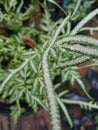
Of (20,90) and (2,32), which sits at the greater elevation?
(2,32)

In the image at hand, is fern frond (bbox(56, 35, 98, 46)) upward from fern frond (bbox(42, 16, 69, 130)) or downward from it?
upward

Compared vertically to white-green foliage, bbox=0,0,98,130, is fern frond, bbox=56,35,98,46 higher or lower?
higher

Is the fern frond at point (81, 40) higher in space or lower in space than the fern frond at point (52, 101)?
higher

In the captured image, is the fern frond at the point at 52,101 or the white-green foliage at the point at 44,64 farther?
the white-green foliage at the point at 44,64

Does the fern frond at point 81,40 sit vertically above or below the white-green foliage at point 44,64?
above

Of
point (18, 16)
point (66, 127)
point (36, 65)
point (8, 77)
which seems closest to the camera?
point (8, 77)

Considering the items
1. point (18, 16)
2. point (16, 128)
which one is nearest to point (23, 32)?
point (18, 16)

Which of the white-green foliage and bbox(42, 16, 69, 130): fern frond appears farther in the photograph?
the white-green foliage

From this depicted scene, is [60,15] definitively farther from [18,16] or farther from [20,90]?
[20,90]

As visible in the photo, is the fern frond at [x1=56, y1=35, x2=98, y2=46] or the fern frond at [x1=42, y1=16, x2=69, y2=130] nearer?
the fern frond at [x1=42, y1=16, x2=69, y2=130]

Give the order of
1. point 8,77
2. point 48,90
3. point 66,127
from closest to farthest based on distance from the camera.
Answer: point 48,90
point 8,77
point 66,127

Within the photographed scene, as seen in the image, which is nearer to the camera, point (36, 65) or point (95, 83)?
point (36, 65)
